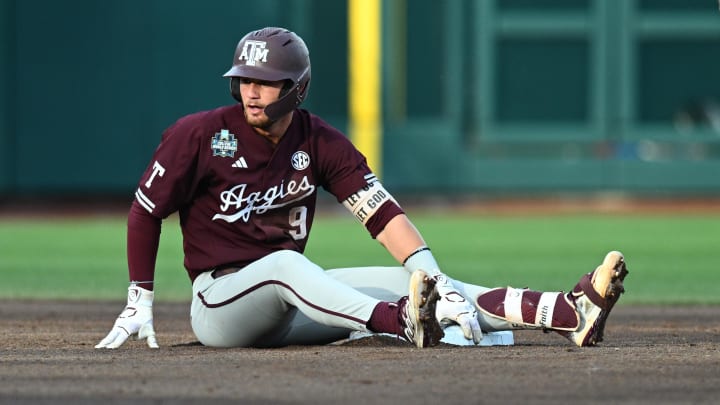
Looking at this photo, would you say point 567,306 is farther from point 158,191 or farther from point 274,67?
point 158,191

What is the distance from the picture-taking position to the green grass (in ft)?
28.6

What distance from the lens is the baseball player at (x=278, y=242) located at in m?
4.63

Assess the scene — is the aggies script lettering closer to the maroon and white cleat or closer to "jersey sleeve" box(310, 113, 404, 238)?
"jersey sleeve" box(310, 113, 404, 238)

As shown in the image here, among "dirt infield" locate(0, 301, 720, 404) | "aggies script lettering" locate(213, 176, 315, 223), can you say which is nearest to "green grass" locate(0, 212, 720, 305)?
"dirt infield" locate(0, 301, 720, 404)

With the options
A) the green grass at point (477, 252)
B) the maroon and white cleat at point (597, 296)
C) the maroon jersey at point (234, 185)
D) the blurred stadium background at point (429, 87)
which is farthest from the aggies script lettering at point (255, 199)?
the blurred stadium background at point (429, 87)

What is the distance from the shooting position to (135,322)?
4742mm

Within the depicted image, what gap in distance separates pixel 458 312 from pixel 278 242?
2.45 feet

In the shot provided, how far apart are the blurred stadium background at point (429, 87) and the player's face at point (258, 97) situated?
1218 centimetres

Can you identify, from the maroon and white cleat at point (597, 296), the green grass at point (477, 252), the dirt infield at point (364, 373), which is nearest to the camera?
the dirt infield at point (364, 373)

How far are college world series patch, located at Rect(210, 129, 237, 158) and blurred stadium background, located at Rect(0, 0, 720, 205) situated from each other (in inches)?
480

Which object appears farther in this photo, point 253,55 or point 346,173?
point 346,173

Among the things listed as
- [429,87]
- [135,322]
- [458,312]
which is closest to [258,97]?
[135,322]

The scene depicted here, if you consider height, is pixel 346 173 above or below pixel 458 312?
above

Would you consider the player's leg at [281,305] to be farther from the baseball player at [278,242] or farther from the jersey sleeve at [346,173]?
the jersey sleeve at [346,173]
